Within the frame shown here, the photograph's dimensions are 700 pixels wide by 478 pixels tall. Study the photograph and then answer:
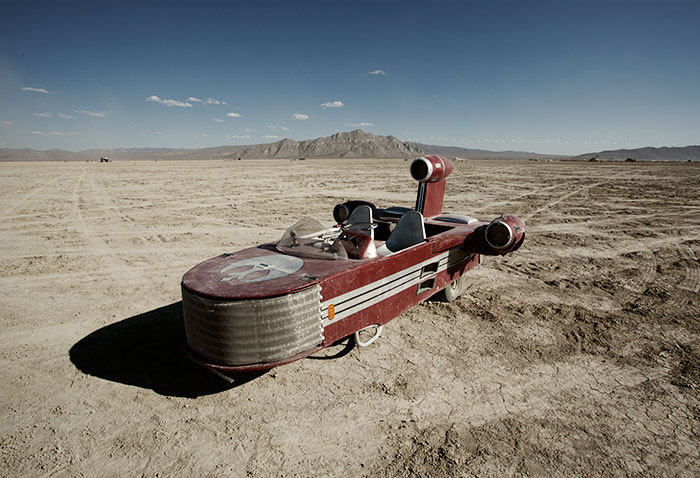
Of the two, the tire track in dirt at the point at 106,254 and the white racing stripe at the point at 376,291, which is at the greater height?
the white racing stripe at the point at 376,291

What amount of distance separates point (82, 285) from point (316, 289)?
17.5ft

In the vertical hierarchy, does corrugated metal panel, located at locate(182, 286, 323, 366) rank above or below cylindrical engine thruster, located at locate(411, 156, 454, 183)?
below

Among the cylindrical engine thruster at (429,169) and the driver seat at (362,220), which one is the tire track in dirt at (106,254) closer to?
the driver seat at (362,220)

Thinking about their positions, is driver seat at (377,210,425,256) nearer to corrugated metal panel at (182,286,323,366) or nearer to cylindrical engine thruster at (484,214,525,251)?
cylindrical engine thruster at (484,214,525,251)

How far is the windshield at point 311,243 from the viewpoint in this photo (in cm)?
396

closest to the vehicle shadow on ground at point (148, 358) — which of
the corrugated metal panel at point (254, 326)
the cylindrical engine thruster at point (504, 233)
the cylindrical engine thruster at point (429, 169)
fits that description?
the corrugated metal panel at point (254, 326)

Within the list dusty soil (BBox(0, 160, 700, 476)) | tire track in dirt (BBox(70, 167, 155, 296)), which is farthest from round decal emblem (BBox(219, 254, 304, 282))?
tire track in dirt (BBox(70, 167, 155, 296))

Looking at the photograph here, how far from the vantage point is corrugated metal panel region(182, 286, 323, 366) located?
9.84ft

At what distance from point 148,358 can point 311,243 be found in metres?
2.37

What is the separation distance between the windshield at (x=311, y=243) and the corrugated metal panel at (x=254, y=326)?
0.80 m

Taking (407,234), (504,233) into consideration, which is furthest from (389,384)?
(504,233)

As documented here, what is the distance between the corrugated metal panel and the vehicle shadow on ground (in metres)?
0.77

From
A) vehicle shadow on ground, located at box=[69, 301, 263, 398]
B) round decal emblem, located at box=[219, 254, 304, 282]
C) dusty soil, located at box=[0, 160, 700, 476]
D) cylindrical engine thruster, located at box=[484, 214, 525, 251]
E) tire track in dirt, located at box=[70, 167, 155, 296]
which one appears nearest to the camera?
dusty soil, located at box=[0, 160, 700, 476]

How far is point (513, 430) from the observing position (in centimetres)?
316
